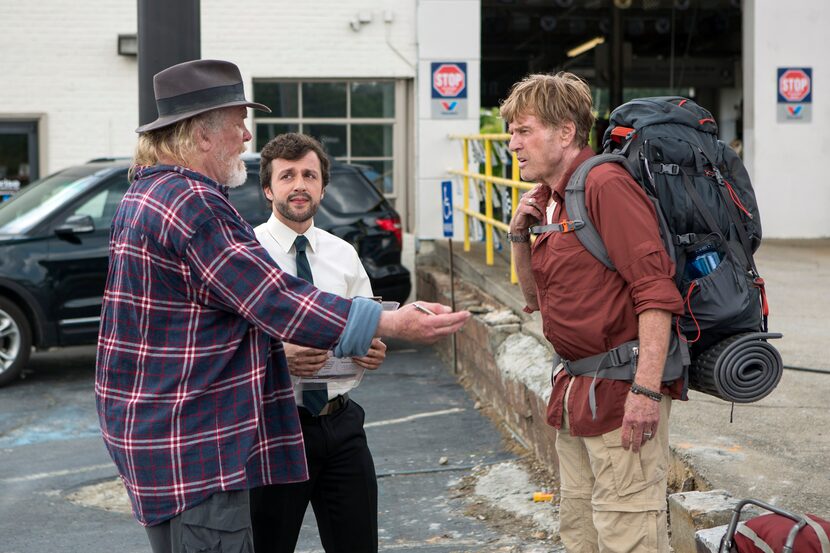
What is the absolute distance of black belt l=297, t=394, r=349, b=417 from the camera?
397 cm

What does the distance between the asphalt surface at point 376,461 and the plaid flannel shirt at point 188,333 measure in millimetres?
2636

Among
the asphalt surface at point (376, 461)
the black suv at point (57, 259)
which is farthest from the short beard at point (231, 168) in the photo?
the black suv at point (57, 259)

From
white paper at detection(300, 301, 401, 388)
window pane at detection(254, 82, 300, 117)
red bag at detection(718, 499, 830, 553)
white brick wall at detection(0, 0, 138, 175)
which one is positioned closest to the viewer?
red bag at detection(718, 499, 830, 553)

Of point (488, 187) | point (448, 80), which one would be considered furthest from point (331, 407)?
point (448, 80)

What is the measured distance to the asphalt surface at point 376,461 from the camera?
5.71 m

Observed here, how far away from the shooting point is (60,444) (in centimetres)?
767

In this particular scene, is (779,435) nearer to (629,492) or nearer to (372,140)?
(629,492)

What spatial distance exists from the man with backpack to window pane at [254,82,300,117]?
10699 mm

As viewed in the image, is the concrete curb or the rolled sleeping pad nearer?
the rolled sleeping pad

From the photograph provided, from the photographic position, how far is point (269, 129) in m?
14.4

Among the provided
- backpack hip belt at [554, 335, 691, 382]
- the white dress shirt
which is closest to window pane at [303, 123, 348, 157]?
the white dress shirt

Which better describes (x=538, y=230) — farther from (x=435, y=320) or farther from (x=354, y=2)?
(x=354, y=2)

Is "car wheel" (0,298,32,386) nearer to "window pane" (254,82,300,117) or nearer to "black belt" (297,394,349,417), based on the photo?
"window pane" (254,82,300,117)

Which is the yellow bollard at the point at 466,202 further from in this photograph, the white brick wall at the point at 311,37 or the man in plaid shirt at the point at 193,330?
the man in plaid shirt at the point at 193,330
